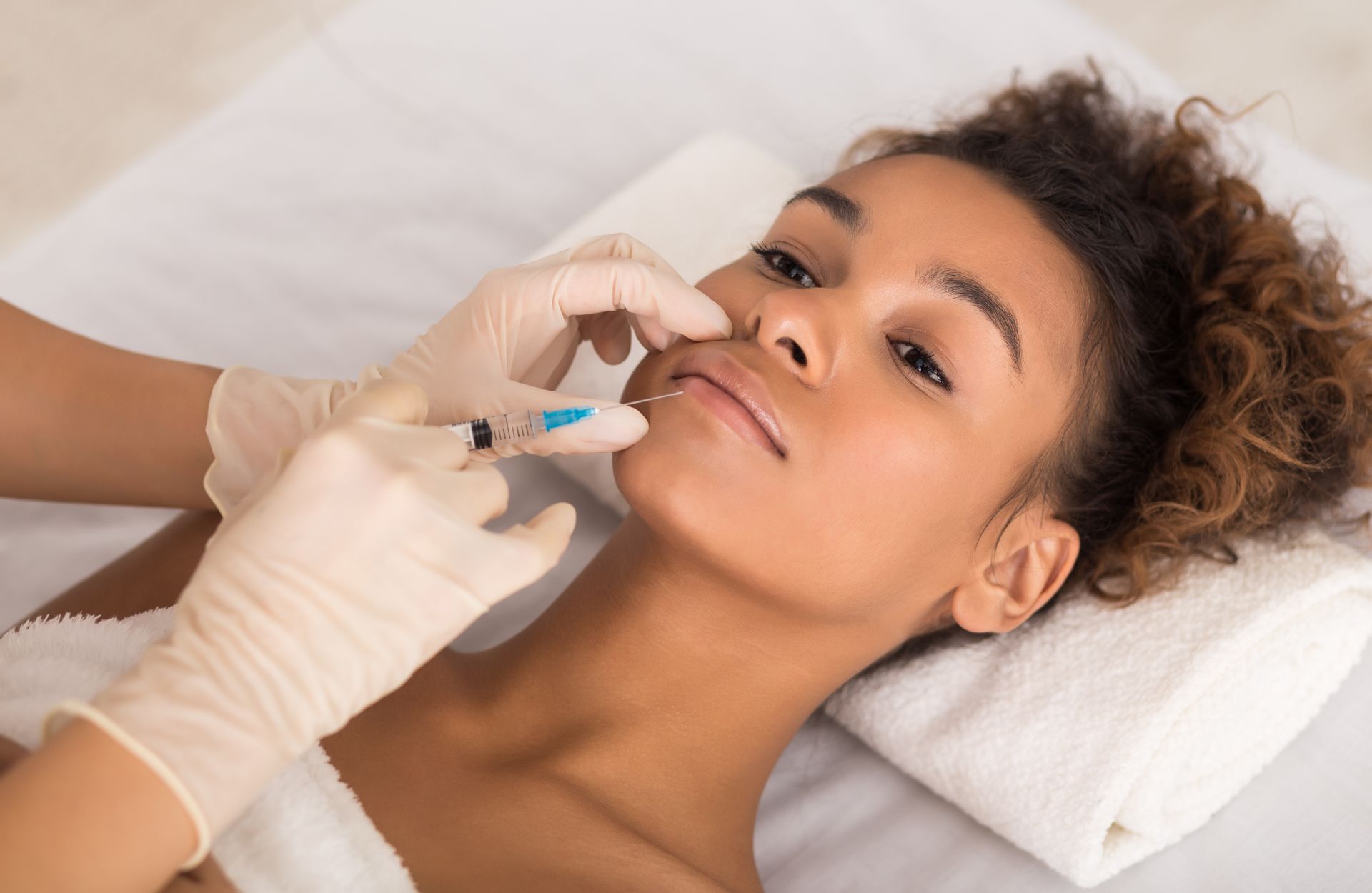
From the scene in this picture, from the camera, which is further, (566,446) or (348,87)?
(348,87)

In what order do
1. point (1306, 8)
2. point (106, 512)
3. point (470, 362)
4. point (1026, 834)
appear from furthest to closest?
1. point (1306, 8)
2. point (106, 512)
3. point (1026, 834)
4. point (470, 362)

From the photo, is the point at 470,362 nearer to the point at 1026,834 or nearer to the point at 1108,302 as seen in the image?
the point at 1108,302

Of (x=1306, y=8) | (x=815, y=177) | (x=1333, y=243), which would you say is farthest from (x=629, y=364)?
(x=1306, y=8)

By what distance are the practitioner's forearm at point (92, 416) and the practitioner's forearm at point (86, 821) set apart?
2.04 ft

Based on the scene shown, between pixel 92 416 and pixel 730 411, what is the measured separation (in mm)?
841

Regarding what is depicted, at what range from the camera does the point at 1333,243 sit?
1657 millimetres

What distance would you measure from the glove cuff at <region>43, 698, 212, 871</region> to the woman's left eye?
2.66ft

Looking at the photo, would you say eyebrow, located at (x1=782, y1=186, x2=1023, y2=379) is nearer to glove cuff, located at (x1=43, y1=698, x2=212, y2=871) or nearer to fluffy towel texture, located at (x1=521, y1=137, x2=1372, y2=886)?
fluffy towel texture, located at (x1=521, y1=137, x2=1372, y2=886)

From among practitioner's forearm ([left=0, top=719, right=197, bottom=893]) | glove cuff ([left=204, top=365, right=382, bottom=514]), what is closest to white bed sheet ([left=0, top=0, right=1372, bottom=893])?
glove cuff ([left=204, top=365, right=382, bottom=514])

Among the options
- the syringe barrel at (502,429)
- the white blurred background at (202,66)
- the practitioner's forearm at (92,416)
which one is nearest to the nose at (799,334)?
the syringe barrel at (502,429)

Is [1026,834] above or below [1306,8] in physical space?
below

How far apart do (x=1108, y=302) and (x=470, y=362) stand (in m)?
0.78

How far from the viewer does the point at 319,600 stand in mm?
978

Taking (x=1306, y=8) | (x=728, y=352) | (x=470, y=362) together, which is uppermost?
(x=1306, y=8)
